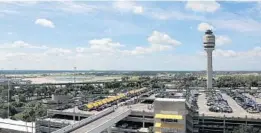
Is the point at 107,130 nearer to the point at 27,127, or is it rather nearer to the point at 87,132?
the point at 87,132

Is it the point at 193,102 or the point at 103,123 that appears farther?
the point at 193,102

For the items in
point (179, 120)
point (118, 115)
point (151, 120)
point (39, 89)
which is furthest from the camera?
point (39, 89)

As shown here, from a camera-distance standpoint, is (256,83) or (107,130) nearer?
(107,130)

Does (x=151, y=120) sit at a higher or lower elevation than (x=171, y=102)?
lower

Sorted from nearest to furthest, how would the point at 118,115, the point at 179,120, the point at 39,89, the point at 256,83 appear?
A: 1. the point at 179,120
2. the point at 118,115
3. the point at 39,89
4. the point at 256,83

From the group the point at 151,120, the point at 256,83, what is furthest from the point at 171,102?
the point at 256,83

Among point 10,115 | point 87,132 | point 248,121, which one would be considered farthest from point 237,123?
point 10,115

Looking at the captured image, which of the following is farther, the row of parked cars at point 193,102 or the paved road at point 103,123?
the row of parked cars at point 193,102

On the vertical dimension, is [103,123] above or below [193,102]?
above
